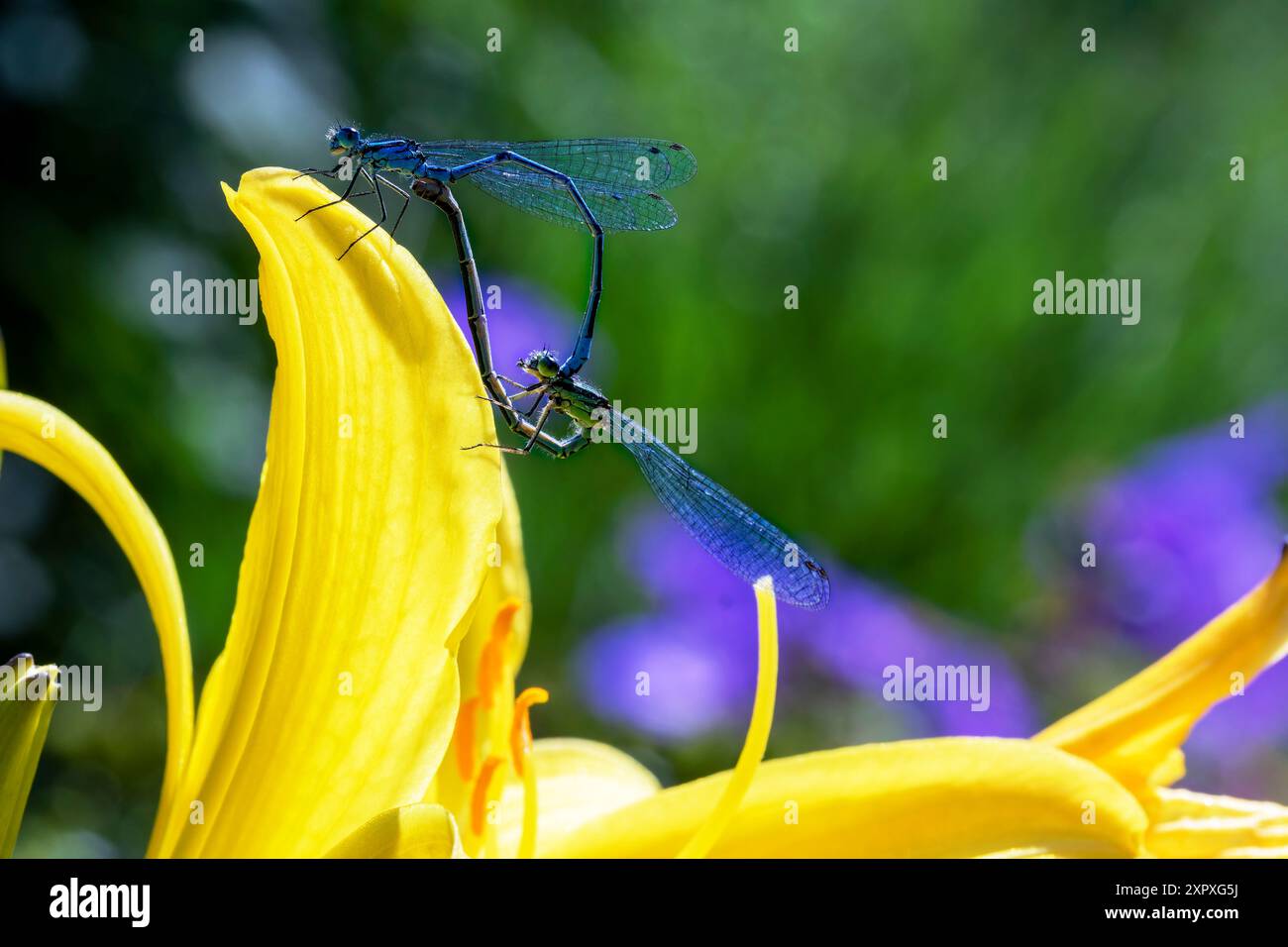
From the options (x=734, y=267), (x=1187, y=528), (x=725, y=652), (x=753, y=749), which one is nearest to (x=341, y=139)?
(x=753, y=749)

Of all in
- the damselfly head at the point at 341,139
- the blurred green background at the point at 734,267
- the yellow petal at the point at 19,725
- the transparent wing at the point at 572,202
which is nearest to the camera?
the yellow petal at the point at 19,725

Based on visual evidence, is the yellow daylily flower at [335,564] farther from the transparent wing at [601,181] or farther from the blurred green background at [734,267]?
the blurred green background at [734,267]

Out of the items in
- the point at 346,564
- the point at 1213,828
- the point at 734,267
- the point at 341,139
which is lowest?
the point at 1213,828

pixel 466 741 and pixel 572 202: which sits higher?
pixel 572 202

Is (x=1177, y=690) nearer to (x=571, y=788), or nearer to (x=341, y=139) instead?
(x=571, y=788)

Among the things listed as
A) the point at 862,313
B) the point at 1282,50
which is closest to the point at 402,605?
the point at 862,313

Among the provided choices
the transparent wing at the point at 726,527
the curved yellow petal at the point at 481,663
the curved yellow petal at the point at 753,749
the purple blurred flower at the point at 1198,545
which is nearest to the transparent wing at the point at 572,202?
the transparent wing at the point at 726,527
